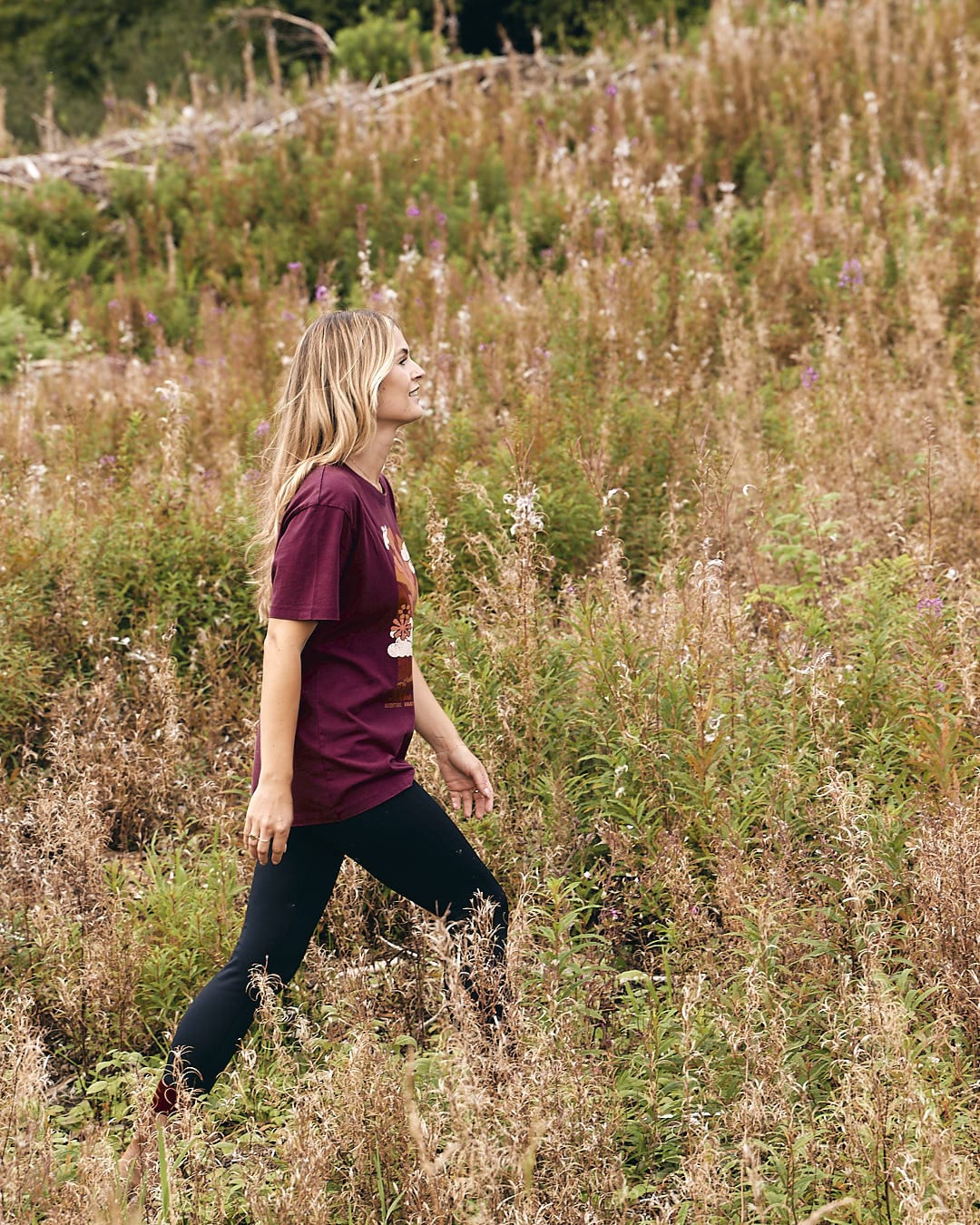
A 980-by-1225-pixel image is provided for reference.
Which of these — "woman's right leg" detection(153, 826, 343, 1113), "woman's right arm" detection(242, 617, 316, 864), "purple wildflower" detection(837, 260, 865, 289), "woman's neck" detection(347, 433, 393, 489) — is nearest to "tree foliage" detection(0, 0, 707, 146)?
"purple wildflower" detection(837, 260, 865, 289)

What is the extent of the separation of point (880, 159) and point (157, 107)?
28.6 feet

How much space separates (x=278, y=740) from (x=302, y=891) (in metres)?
0.43

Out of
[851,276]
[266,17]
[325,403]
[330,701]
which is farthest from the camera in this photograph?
[266,17]

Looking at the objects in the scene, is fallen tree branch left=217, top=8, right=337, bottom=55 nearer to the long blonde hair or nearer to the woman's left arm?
the long blonde hair

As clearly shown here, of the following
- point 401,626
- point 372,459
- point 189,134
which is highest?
point 189,134

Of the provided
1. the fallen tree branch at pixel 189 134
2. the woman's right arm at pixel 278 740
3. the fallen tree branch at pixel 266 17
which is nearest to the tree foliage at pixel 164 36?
the fallen tree branch at pixel 266 17

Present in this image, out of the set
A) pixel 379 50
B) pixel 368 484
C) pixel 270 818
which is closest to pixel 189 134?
pixel 379 50

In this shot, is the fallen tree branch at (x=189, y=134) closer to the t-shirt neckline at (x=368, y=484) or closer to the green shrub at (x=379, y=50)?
the green shrub at (x=379, y=50)

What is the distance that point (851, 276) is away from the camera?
26.4ft

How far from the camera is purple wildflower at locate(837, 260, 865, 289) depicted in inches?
309

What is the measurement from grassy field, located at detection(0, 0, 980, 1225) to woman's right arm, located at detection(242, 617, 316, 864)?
39 centimetres

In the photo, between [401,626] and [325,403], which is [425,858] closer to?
[401,626]

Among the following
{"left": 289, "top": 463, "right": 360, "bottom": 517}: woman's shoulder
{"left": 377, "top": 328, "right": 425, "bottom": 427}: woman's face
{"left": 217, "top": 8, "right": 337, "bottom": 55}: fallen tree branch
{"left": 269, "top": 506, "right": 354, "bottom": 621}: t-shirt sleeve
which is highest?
{"left": 217, "top": 8, "right": 337, "bottom": 55}: fallen tree branch

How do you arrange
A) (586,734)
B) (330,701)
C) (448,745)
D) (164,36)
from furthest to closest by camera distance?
(164,36)
(586,734)
(448,745)
(330,701)
